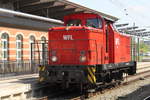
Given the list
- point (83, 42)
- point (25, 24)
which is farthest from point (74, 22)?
point (25, 24)

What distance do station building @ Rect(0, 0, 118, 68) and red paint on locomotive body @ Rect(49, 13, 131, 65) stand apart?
6.45 metres

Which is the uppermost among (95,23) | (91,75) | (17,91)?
(95,23)

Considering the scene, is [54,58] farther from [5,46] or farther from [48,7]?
[48,7]

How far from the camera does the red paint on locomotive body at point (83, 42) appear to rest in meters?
10.8

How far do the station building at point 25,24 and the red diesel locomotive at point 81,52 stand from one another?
670 centimetres

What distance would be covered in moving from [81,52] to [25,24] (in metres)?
11.6

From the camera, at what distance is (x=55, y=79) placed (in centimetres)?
1095

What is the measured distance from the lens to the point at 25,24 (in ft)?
70.5

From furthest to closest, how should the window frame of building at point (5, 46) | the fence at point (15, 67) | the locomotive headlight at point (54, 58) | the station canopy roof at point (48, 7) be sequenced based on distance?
the station canopy roof at point (48, 7)
the window frame of building at point (5, 46)
the fence at point (15, 67)
the locomotive headlight at point (54, 58)

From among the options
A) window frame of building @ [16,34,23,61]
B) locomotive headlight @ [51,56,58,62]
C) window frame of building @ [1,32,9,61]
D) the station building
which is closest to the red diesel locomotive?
locomotive headlight @ [51,56,58,62]

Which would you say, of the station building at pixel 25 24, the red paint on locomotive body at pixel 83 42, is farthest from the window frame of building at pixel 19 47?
the red paint on locomotive body at pixel 83 42

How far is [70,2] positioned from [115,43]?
12192 millimetres

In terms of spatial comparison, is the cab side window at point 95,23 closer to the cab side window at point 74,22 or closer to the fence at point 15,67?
the cab side window at point 74,22

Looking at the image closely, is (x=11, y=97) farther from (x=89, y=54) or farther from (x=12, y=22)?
(x=12, y=22)
